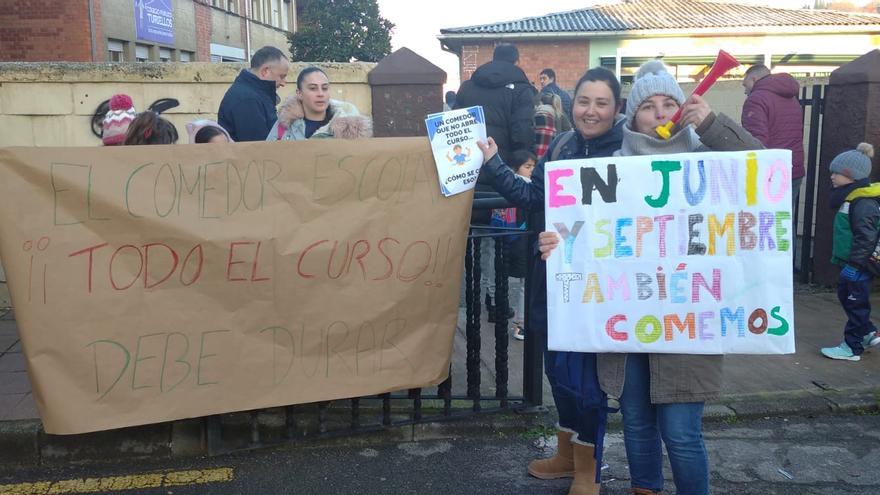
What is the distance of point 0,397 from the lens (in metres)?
4.23

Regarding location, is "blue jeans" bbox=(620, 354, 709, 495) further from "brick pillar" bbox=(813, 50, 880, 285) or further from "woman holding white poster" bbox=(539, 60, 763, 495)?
"brick pillar" bbox=(813, 50, 880, 285)

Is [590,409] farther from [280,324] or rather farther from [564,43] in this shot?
[564,43]

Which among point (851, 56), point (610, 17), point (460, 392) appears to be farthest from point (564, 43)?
point (460, 392)

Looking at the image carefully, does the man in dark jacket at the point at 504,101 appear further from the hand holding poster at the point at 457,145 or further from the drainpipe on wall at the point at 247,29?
the drainpipe on wall at the point at 247,29

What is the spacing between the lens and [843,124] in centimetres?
698

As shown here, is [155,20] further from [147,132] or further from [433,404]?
[433,404]

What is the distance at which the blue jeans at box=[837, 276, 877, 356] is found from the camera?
199 inches

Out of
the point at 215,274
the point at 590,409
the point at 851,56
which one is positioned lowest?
the point at 590,409

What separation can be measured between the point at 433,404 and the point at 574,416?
1.04 metres

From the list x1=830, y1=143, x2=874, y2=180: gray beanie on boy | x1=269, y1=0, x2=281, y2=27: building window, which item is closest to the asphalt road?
x1=830, y1=143, x2=874, y2=180: gray beanie on boy

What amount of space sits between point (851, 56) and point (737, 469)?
2667 cm

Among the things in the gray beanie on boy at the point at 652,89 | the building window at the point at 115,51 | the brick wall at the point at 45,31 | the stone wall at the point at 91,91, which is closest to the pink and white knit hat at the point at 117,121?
the stone wall at the point at 91,91

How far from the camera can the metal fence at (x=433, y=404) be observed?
12.7ft

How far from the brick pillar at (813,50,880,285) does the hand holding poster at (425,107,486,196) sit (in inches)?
194
